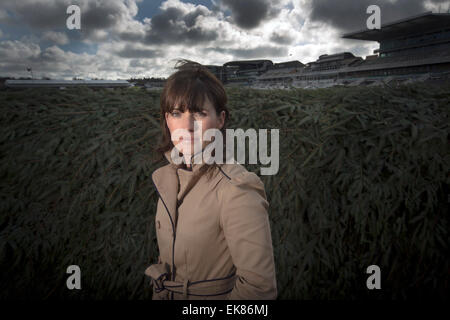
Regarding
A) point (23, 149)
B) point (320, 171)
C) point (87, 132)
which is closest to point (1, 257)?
point (23, 149)

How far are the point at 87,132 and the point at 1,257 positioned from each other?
1200 millimetres

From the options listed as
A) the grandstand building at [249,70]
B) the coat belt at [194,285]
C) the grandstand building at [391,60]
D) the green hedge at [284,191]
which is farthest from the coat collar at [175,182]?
the grandstand building at [249,70]

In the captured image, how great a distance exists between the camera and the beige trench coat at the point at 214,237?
1094 mm

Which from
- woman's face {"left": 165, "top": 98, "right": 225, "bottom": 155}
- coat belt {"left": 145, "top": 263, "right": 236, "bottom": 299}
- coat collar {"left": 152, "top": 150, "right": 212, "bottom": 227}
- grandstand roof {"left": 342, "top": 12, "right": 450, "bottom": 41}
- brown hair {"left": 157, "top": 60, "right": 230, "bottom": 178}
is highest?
grandstand roof {"left": 342, "top": 12, "right": 450, "bottom": 41}

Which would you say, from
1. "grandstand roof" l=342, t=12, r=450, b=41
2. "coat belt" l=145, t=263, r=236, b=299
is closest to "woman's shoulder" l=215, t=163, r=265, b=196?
"coat belt" l=145, t=263, r=236, b=299

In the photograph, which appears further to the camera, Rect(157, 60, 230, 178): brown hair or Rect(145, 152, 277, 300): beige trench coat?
Rect(157, 60, 230, 178): brown hair

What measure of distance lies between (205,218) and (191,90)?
1.89ft

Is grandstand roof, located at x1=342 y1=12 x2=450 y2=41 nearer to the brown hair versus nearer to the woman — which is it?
the brown hair

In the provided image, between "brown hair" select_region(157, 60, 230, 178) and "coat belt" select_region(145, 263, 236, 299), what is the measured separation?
0.49m

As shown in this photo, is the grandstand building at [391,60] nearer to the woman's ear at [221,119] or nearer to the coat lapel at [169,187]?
the woman's ear at [221,119]

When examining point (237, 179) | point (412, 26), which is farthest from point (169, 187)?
point (412, 26)

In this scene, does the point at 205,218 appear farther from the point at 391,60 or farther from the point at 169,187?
the point at 391,60

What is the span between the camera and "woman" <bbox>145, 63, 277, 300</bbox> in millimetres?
1100
